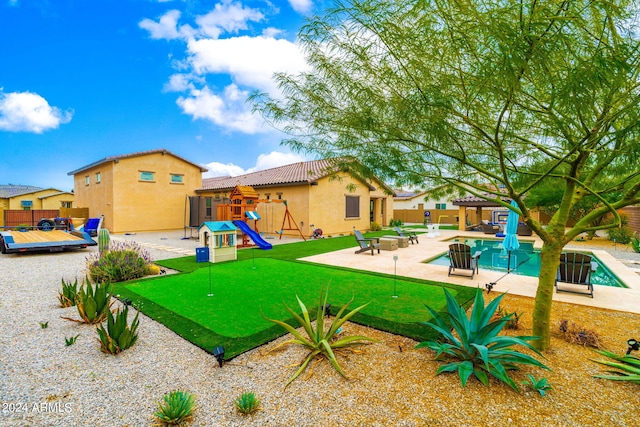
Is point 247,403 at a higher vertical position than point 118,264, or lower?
lower

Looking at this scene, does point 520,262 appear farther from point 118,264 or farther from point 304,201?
point 118,264

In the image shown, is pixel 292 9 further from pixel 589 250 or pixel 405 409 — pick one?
pixel 589 250

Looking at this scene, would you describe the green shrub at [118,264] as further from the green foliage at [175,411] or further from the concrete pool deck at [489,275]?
the green foliage at [175,411]

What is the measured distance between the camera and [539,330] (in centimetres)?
393

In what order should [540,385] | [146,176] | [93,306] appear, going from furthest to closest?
[146,176] → [93,306] → [540,385]

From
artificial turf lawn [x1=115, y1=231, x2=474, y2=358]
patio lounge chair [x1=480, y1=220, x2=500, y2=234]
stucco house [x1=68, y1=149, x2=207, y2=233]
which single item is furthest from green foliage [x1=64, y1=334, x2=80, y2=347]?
patio lounge chair [x1=480, y1=220, x2=500, y2=234]

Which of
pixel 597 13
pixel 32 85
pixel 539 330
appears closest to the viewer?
pixel 597 13

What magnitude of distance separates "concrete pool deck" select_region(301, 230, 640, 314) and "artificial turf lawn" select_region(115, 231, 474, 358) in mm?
813

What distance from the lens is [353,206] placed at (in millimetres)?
23109

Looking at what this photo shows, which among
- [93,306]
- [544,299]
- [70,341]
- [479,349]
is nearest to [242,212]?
[93,306]

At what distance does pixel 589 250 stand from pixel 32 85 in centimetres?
3404

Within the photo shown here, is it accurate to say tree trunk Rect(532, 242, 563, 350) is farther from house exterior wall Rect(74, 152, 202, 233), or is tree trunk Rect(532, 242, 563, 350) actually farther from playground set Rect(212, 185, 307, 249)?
house exterior wall Rect(74, 152, 202, 233)

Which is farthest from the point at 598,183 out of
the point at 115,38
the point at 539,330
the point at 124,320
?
Answer: the point at 115,38

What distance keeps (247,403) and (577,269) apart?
298 inches
